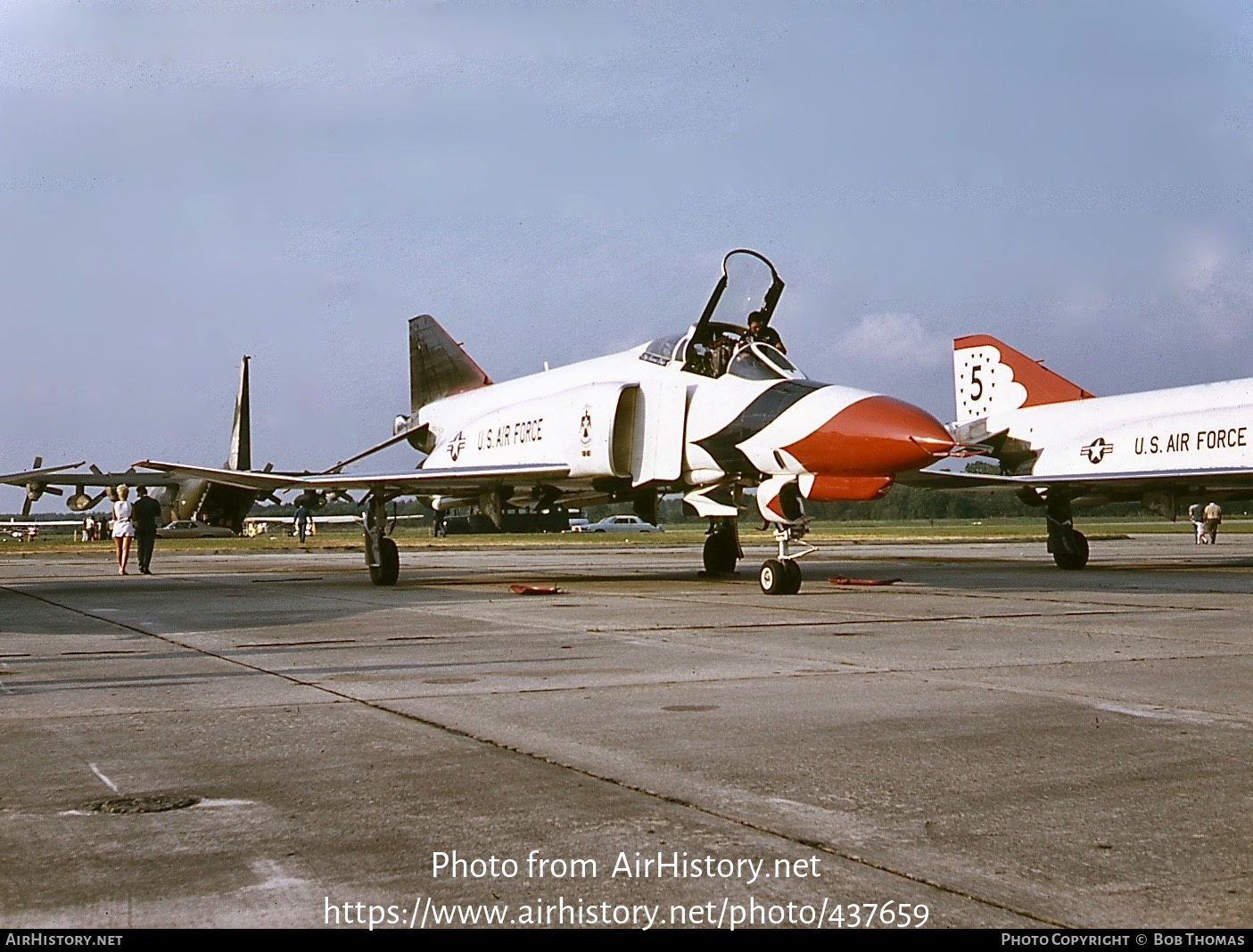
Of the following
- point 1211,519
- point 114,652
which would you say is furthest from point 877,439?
point 1211,519

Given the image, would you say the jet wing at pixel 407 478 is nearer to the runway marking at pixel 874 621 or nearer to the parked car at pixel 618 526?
the runway marking at pixel 874 621

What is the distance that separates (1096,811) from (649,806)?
1.34m

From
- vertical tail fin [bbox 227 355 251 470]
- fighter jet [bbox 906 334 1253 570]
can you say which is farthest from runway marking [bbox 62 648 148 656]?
vertical tail fin [bbox 227 355 251 470]

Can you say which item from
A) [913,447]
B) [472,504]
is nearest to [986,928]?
[913,447]

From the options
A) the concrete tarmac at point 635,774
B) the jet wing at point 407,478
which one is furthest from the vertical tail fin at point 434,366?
the concrete tarmac at point 635,774

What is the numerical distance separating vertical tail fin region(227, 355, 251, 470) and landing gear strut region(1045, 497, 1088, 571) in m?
28.3

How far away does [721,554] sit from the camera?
16.6 m

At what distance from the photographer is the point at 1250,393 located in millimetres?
18109

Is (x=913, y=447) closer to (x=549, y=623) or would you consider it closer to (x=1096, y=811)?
(x=549, y=623)

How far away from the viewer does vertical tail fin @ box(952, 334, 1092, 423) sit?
22.4 m

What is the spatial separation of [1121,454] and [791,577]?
8.42 metres

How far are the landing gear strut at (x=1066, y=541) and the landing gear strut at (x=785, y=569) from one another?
22.9ft

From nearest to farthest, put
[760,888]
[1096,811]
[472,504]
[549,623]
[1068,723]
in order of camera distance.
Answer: [760,888] → [1096,811] → [1068,723] → [549,623] → [472,504]

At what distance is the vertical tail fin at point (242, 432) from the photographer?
39.8m
